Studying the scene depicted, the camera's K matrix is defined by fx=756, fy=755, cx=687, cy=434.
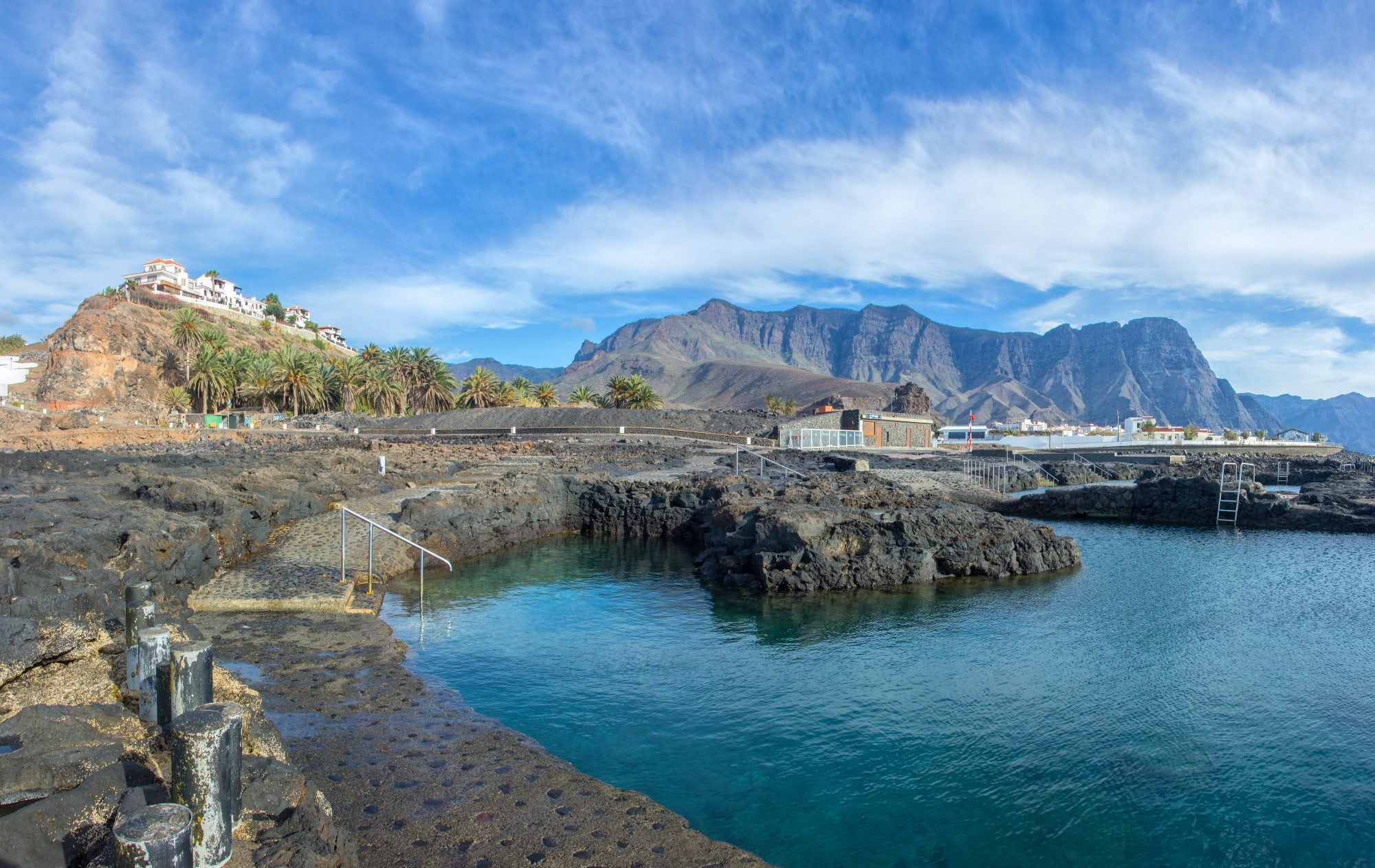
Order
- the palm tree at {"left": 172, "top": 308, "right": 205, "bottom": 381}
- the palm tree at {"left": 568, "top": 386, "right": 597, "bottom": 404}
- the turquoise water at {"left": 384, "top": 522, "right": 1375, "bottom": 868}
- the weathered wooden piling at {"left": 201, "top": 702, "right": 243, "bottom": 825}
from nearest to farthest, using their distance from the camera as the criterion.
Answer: the weathered wooden piling at {"left": 201, "top": 702, "right": 243, "bottom": 825}, the turquoise water at {"left": 384, "top": 522, "right": 1375, "bottom": 868}, the palm tree at {"left": 172, "top": 308, "right": 205, "bottom": 381}, the palm tree at {"left": 568, "top": 386, "right": 597, "bottom": 404}

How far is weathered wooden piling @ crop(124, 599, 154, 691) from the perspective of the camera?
7.94 meters

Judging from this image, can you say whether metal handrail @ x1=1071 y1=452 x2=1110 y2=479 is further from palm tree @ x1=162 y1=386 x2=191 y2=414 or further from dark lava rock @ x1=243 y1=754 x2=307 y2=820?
palm tree @ x1=162 y1=386 x2=191 y2=414

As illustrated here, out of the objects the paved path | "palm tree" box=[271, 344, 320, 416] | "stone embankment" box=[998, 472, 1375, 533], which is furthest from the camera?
"palm tree" box=[271, 344, 320, 416]

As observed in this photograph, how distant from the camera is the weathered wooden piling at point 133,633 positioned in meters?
7.94

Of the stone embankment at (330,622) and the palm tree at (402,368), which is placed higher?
the palm tree at (402,368)

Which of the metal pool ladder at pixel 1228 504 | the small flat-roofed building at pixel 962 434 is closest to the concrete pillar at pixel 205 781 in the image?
the metal pool ladder at pixel 1228 504

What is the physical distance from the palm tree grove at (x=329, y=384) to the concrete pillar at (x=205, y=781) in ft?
314

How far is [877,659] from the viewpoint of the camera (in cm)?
1664

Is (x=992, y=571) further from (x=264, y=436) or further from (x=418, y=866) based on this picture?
(x=264, y=436)

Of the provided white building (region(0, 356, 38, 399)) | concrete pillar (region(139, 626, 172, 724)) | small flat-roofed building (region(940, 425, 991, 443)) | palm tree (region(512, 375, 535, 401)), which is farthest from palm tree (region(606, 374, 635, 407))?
concrete pillar (region(139, 626, 172, 724))

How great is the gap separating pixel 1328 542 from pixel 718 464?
109 feet

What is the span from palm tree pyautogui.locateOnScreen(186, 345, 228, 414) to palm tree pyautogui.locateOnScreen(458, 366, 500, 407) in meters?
31.8

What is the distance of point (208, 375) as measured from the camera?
9012 centimetres

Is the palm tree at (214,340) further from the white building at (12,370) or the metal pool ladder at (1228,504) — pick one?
the metal pool ladder at (1228,504)
